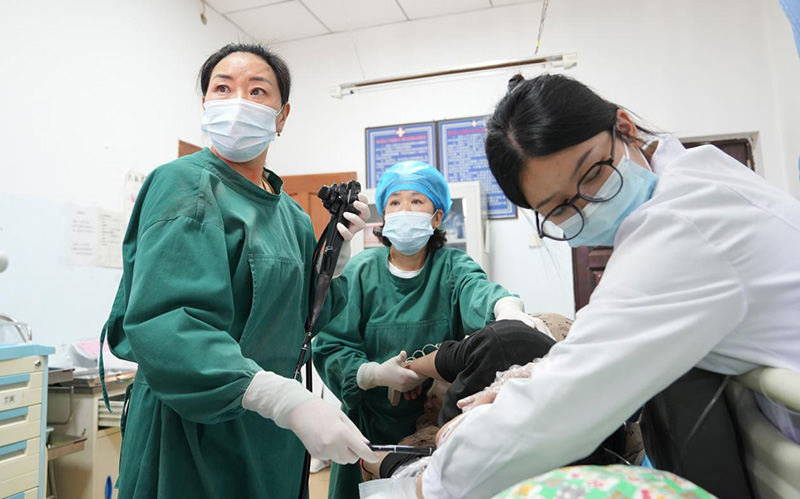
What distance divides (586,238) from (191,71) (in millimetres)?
3448

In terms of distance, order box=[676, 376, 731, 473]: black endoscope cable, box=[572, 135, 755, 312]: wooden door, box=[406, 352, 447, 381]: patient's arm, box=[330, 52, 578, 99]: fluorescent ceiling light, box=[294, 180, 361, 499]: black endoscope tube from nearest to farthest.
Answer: box=[676, 376, 731, 473]: black endoscope cable
box=[294, 180, 361, 499]: black endoscope tube
box=[406, 352, 447, 381]: patient's arm
box=[330, 52, 578, 99]: fluorescent ceiling light
box=[572, 135, 755, 312]: wooden door

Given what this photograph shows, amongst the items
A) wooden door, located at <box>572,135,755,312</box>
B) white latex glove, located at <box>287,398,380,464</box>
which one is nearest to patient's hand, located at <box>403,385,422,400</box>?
white latex glove, located at <box>287,398,380,464</box>

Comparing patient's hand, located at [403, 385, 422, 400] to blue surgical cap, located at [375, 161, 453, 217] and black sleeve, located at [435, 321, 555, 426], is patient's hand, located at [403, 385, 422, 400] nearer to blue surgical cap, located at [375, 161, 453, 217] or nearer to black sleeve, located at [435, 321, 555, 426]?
black sleeve, located at [435, 321, 555, 426]

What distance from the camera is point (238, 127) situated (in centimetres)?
117

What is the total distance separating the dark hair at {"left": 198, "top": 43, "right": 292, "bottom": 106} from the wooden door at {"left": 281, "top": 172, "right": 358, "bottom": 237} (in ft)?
8.71

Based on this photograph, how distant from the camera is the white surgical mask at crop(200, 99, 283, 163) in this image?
117cm

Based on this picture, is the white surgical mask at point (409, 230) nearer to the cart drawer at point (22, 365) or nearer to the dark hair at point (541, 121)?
the dark hair at point (541, 121)

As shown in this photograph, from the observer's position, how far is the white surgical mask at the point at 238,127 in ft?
3.85

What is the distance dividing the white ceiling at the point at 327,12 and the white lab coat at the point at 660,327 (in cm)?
361

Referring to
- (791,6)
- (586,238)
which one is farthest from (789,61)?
(586,238)

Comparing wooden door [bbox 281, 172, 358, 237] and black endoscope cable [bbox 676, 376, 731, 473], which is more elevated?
wooden door [bbox 281, 172, 358, 237]

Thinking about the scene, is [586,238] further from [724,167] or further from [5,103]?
[5,103]

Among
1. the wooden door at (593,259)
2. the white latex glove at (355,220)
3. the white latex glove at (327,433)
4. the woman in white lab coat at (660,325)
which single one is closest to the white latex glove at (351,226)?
the white latex glove at (355,220)

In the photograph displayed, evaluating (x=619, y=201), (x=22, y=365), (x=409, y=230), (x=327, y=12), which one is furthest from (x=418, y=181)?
(x=327, y=12)
